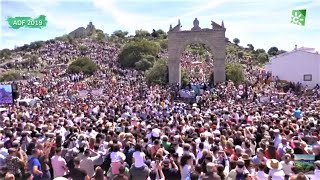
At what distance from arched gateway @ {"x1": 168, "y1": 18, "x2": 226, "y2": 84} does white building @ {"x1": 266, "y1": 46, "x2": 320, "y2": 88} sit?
12.5 m

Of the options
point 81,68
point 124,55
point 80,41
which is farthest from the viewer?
point 80,41

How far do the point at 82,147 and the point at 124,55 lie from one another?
256ft

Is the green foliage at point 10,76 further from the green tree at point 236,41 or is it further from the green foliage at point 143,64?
the green tree at point 236,41

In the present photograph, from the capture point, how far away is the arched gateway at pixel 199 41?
4319cm

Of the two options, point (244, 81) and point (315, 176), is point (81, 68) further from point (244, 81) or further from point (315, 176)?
point (315, 176)

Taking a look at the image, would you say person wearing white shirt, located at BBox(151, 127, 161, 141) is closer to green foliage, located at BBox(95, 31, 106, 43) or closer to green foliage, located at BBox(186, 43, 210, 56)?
green foliage, located at BBox(186, 43, 210, 56)

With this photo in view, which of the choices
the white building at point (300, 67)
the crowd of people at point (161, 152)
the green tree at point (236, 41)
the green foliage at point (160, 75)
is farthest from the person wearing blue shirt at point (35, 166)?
the green tree at point (236, 41)

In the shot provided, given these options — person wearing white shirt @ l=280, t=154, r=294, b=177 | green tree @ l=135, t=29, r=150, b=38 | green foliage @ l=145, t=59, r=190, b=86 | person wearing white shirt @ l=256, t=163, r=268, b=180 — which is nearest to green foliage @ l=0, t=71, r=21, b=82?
green foliage @ l=145, t=59, r=190, b=86

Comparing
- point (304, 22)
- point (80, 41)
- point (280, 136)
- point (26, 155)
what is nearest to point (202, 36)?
point (304, 22)

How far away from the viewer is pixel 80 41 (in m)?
122

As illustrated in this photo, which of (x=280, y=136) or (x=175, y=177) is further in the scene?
(x=280, y=136)

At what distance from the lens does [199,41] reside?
43719 mm

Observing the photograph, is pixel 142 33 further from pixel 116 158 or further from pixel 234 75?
pixel 116 158

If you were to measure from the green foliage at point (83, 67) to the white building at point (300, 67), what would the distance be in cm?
3389
